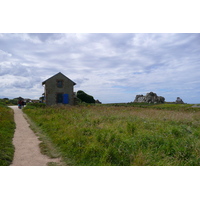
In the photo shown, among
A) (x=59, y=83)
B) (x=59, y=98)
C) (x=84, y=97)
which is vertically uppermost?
(x=59, y=83)

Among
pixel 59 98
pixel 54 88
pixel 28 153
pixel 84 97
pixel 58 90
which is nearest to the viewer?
pixel 28 153

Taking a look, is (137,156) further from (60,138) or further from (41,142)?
(41,142)

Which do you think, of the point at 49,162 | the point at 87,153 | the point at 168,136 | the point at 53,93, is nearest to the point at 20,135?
the point at 49,162

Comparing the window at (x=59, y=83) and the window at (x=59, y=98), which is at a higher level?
the window at (x=59, y=83)

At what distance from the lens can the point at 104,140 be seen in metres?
7.22

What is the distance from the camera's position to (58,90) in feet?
104

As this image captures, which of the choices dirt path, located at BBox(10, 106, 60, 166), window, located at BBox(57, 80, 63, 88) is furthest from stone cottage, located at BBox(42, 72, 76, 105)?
dirt path, located at BBox(10, 106, 60, 166)

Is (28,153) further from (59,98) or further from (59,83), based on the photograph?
(59,83)

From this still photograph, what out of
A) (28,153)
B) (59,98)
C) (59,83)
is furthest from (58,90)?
(28,153)

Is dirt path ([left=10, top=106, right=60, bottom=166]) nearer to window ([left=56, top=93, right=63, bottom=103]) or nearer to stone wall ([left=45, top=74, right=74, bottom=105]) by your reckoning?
stone wall ([left=45, top=74, right=74, bottom=105])

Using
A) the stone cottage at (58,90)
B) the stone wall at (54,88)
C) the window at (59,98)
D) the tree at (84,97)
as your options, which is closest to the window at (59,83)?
the stone cottage at (58,90)

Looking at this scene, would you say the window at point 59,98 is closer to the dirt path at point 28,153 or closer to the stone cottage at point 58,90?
the stone cottage at point 58,90

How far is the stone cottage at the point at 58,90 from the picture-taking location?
31.2m

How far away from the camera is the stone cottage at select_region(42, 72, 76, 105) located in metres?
31.2
